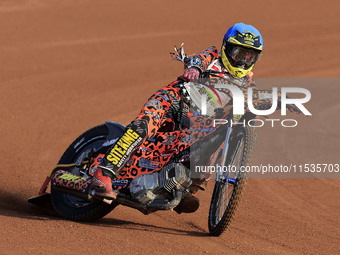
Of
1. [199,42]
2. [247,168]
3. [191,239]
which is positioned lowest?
[191,239]

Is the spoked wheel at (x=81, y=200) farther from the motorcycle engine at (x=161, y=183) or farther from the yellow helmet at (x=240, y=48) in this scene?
Result: the yellow helmet at (x=240, y=48)

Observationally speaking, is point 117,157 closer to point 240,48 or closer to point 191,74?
point 191,74

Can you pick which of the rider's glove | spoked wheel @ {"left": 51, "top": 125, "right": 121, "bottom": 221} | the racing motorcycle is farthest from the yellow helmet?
spoked wheel @ {"left": 51, "top": 125, "right": 121, "bottom": 221}

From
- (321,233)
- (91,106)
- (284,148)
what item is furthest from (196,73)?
(91,106)

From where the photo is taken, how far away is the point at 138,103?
15.7 meters

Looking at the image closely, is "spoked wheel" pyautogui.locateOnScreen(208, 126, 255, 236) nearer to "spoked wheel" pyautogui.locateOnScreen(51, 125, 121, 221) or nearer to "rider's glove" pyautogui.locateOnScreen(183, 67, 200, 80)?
"rider's glove" pyautogui.locateOnScreen(183, 67, 200, 80)

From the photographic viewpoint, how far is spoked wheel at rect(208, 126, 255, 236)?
23.5 feet

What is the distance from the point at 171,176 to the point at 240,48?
156 centimetres

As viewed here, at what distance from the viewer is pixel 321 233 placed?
826 centimetres

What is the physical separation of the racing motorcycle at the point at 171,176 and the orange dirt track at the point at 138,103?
282 mm

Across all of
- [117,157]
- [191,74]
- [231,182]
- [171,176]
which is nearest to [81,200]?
[117,157]

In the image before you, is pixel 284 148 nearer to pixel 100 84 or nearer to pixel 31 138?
pixel 31 138

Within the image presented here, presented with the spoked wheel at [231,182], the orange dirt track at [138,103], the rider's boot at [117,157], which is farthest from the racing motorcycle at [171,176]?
the orange dirt track at [138,103]

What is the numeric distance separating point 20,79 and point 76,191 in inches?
367
